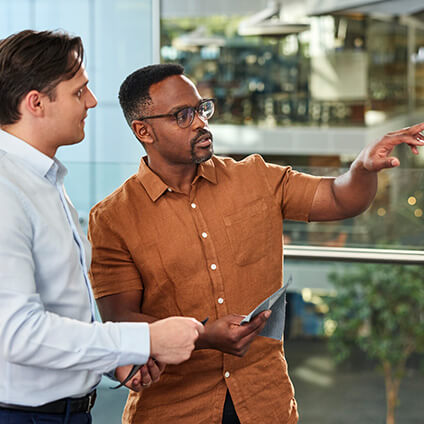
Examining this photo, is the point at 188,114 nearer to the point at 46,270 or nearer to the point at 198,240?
the point at 198,240

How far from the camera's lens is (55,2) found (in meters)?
2.59

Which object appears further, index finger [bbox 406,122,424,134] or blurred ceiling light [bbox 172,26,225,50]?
blurred ceiling light [bbox 172,26,225,50]

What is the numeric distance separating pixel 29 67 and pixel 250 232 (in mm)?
719

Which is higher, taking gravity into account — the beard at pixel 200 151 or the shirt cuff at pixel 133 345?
the beard at pixel 200 151

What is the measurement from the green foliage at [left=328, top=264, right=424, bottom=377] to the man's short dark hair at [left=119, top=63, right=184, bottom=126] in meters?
5.92

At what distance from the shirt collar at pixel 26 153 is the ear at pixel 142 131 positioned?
512 mm

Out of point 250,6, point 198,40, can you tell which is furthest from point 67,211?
point 198,40

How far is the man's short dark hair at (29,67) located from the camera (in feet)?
3.71

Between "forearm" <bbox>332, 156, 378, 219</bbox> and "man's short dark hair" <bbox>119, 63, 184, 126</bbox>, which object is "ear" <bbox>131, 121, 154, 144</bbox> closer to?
"man's short dark hair" <bbox>119, 63, 184, 126</bbox>

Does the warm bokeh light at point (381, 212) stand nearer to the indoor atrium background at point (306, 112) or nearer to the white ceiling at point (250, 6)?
the indoor atrium background at point (306, 112)

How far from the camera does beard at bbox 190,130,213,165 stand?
160 centimetres

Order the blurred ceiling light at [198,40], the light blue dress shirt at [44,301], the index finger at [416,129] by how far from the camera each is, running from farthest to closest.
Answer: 1. the blurred ceiling light at [198,40]
2. the index finger at [416,129]
3. the light blue dress shirt at [44,301]

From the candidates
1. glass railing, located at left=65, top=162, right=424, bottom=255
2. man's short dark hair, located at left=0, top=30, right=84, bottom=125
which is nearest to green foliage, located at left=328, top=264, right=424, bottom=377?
glass railing, located at left=65, top=162, right=424, bottom=255

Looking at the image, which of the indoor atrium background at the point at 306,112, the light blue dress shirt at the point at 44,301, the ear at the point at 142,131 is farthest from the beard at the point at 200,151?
the indoor atrium background at the point at 306,112
